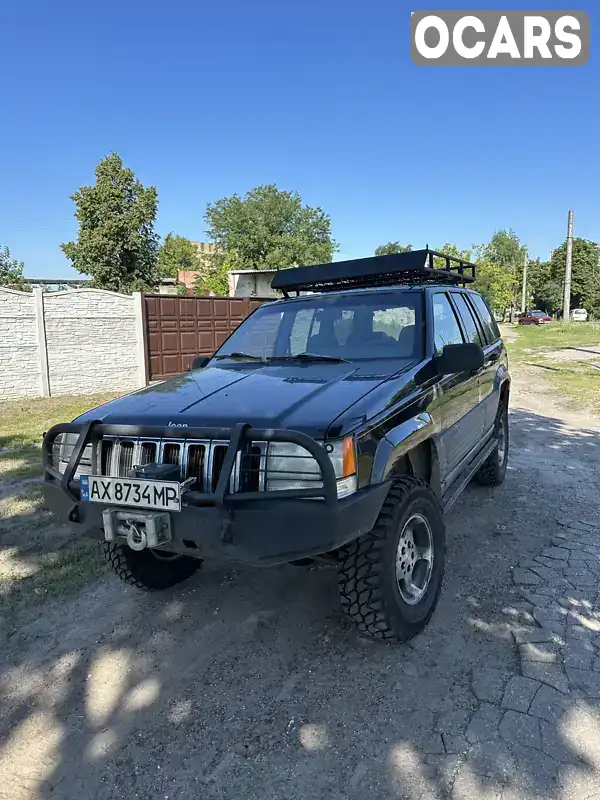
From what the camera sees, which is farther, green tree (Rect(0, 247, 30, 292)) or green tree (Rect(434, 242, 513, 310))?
green tree (Rect(434, 242, 513, 310))

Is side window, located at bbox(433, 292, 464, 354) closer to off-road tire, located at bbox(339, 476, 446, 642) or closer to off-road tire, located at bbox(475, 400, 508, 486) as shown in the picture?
off-road tire, located at bbox(339, 476, 446, 642)

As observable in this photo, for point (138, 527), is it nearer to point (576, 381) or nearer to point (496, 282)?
point (576, 381)

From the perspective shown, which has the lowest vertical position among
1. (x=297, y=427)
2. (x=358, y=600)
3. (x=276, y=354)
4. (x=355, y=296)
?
(x=358, y=600)

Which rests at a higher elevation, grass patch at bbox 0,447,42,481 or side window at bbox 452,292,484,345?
side window at bbox 452,292,484,345

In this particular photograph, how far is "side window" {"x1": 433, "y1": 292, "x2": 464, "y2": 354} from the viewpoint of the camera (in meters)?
3.70

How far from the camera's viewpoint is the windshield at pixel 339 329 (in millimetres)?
3598

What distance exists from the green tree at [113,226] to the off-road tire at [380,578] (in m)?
26.1

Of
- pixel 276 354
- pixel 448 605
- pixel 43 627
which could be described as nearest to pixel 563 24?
pixel 276 354

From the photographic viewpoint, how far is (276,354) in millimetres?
3844

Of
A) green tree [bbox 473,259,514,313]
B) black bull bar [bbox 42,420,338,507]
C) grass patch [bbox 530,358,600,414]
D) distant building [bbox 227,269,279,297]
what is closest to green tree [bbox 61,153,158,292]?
distant building [bbox 227,269,279,297]

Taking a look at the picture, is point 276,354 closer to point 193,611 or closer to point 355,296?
point 355,296

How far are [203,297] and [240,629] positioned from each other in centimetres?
1194

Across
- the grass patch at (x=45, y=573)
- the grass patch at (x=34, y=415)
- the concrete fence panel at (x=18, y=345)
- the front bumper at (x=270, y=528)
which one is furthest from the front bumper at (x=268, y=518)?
the concrete fence panel at (x=18, y=345)

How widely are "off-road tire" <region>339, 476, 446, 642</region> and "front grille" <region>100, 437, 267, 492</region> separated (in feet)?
2.01
